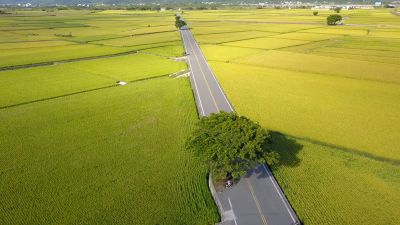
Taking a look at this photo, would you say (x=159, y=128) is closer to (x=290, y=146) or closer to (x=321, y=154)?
(x=290, y=146)

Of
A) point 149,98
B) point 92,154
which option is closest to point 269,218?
point 92,154

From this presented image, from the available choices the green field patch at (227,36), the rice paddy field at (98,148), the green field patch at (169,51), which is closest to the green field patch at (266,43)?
the green field patch at (227,36)

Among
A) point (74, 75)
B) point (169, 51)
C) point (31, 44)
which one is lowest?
point (74, 75)

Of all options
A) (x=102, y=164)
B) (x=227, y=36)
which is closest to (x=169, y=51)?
(x=227, y=36)

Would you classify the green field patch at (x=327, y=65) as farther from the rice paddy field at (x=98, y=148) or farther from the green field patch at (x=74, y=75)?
the rice paddy field at (x=98, y=148)

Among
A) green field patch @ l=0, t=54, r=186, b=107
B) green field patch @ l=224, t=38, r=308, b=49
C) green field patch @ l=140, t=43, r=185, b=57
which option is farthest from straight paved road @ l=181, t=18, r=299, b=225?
green field patch @ l=224, t=38, r=308, b=49

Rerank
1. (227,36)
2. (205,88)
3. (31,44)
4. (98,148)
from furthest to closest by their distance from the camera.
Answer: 1. (227,36)
2. (31,44)
3. (205,88)
4. (98,148)

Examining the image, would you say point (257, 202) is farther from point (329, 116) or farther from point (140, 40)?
point (140, 40)
